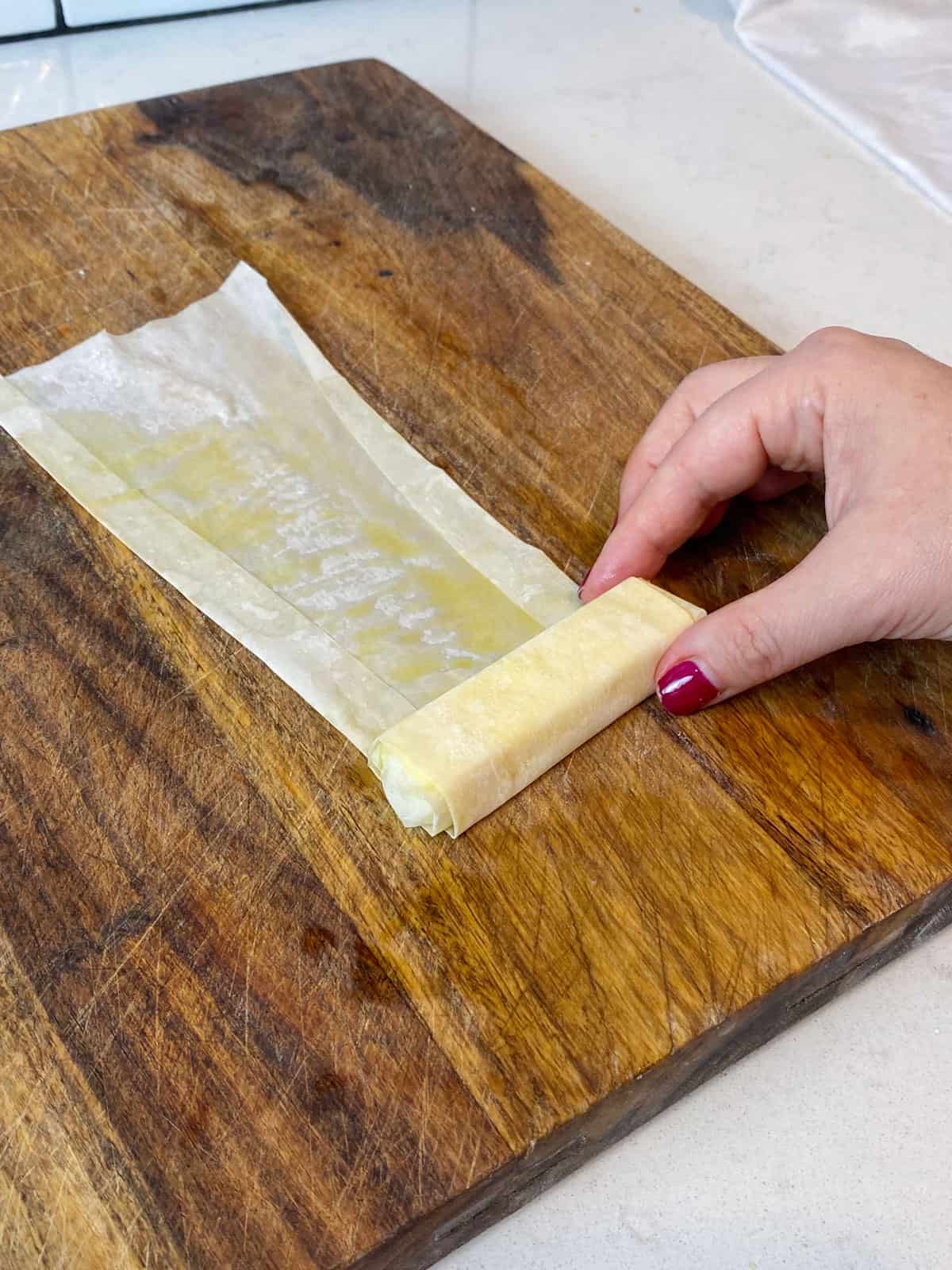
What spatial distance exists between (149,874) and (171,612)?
0.94 ft

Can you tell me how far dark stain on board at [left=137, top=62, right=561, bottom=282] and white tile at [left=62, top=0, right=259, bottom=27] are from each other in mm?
516

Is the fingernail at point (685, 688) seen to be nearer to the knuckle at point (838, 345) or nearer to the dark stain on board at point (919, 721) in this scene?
the dark stain on board at point (919, 721)

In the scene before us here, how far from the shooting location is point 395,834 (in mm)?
997

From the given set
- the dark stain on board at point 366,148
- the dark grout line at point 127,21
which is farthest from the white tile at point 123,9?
the dark stain on board at point 366,148

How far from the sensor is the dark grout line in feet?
6.82

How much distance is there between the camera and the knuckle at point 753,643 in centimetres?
102

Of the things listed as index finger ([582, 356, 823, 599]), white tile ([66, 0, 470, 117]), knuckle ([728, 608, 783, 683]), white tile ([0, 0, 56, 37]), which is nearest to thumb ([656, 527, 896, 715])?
knuckle ([728, 608, 783, 683])

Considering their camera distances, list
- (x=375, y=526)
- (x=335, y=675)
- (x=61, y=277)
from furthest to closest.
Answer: (x=61, y=277)
(x=375, y=526)
(x=335, y=675)

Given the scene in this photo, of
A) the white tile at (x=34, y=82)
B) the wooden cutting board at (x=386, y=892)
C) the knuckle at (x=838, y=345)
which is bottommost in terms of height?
the wooden cutting board at (x=386, y=892)

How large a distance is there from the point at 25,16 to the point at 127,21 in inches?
7.0

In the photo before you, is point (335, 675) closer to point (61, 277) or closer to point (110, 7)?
point (61, 277)

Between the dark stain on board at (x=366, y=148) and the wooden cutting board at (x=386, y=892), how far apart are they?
0.29m

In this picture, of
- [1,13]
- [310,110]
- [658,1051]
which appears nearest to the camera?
[658,1051]

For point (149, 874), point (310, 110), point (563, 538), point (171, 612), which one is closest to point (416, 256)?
point (310, 110)
